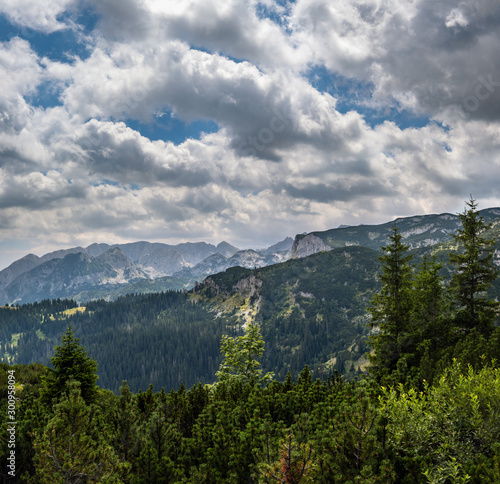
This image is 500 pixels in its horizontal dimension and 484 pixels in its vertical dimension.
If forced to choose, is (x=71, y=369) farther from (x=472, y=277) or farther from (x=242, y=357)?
(x=472, y=277)

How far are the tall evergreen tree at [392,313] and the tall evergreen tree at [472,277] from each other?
4052 millimetres

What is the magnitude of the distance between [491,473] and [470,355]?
10759 mm

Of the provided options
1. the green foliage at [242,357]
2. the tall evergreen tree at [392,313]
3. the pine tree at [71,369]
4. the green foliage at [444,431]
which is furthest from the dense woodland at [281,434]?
the green foliage at [242,357]

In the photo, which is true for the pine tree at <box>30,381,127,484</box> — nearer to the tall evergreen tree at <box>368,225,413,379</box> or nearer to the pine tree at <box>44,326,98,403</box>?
the pine tree at <box>44,326,98,403</box>

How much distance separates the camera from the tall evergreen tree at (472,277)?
1056 inches

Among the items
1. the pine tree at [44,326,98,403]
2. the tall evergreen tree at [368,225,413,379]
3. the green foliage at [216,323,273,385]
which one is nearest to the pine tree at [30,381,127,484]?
the pine tree at [44,326,98,403]

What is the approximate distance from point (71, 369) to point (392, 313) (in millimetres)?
26051

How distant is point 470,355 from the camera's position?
51.6 feet

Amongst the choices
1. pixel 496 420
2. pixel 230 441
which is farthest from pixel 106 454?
pixel 496 420

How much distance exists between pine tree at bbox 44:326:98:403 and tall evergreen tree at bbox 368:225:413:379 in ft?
71.3

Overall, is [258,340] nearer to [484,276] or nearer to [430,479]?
[484,276]

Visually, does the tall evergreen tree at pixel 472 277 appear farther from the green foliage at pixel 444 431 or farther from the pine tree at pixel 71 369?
the pine tree at pixel 71 369

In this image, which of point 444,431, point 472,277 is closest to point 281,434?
point 444,431

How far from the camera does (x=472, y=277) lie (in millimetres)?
28156
